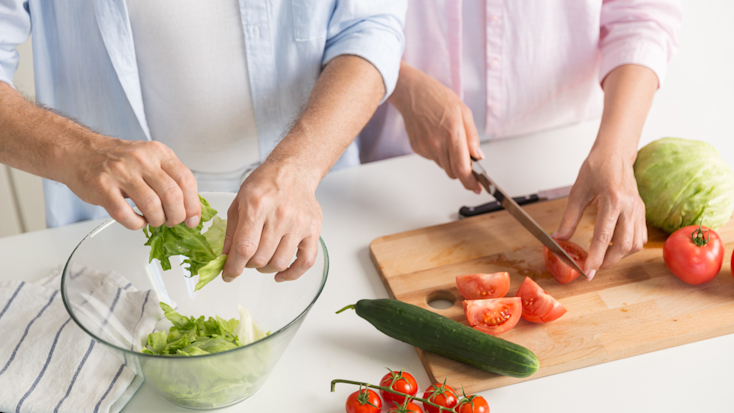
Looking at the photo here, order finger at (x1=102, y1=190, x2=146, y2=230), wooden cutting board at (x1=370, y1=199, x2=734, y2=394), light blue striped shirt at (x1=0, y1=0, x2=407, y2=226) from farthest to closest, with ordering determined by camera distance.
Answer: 1. light blue striped shirt at (x1=0, y1=0, x2=407, y2=226)
2. wooden cutting board at (x1=370, y1=199, x2=734, y2=394)
3. finger at (x1=102, y1=190, x2=146, y2=230)

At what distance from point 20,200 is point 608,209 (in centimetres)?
282

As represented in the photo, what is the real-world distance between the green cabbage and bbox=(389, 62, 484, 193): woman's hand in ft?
1.44

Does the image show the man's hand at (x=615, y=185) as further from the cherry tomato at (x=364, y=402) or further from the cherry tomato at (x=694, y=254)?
the cherry tomato at (x=364, y=402)

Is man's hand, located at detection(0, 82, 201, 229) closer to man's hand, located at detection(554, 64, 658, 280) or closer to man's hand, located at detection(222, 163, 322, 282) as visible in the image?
man's hand, located at detection(222, 163, 322, 282)

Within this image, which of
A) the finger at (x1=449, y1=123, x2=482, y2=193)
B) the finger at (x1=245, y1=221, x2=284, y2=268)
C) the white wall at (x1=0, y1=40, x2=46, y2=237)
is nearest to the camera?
the finger at (x1=245, y1=221, x2=284, y2=268)

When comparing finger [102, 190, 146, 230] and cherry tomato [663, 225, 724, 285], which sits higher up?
finger [102, 190, 146, 230]

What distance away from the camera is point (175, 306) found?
124cm

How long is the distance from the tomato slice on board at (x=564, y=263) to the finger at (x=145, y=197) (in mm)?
874

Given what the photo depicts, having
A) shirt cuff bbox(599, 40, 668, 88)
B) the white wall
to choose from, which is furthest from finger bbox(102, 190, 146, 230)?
the white wall

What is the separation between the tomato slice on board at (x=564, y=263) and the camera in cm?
129

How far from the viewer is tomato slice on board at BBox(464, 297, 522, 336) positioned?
117cm

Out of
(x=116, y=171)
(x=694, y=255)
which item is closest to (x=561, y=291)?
(x=694, y=255)

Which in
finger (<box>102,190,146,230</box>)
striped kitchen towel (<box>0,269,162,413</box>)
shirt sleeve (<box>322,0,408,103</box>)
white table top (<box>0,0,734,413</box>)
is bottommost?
white table top (<box>0,0,734,413</box>)

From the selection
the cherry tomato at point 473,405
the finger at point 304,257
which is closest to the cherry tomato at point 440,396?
the cherry tomato at point 473,405
